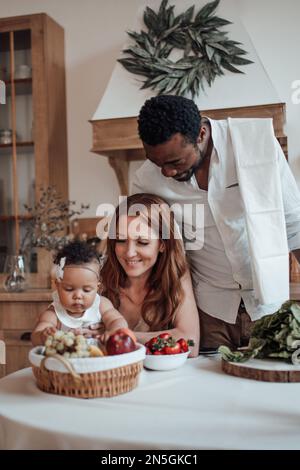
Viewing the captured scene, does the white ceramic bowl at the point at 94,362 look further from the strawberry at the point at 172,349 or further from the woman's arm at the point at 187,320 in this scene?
the woman's arm at the point at 187,320

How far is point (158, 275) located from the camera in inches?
58.8

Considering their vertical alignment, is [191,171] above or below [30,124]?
below

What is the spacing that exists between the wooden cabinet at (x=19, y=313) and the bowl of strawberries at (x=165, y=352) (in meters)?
1.32

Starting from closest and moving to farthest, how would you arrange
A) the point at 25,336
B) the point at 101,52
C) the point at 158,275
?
the point at 158,275 < the point at 25,336 < the point at 101,52

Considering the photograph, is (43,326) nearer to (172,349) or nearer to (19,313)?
(172,349)

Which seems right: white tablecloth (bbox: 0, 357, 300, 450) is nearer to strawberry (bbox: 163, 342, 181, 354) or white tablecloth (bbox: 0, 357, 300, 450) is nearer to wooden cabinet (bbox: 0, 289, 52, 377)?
strawberry (bbox: 163, 342, 181, 354)

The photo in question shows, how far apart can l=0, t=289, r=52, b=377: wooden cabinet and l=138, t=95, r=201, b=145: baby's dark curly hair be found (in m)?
1.42

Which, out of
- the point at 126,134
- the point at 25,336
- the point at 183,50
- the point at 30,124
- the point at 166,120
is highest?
the point at 183,50

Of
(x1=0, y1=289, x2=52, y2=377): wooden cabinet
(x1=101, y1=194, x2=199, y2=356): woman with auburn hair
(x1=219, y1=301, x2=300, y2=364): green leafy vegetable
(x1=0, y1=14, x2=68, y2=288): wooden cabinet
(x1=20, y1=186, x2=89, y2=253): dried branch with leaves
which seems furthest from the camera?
(x1=0, y1=14, x2=68, y2=288): wooden cabinet

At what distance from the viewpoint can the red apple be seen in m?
1.09

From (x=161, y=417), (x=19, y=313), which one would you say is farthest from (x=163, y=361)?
(x=19, y=313)

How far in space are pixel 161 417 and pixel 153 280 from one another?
528 mm

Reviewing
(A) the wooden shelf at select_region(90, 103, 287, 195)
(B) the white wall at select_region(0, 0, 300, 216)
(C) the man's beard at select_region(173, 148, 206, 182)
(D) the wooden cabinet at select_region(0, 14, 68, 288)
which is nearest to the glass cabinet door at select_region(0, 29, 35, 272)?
→ (D) the wooden cabinet at select_region(0, 14, 68, 288)

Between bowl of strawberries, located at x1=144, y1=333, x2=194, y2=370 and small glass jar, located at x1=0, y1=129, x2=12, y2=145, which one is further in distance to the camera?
small glass jar, located at x1=0, y1=129, x2=12, y2=145
